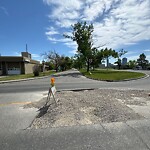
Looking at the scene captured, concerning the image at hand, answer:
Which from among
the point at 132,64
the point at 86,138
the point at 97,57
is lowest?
the point at 86,138

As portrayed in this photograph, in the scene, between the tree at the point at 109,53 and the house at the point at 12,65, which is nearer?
the house at the point at 12,65

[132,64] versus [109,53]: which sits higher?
[109,53]

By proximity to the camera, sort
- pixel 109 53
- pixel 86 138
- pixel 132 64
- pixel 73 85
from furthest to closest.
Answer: pixel 132 64
pixel 109 53
pixel 73 85
pixel 86 138

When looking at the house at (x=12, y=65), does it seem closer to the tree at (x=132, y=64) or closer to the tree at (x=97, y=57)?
the tree at (x=97, y=57)

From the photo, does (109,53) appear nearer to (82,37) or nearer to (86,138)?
(82,37)

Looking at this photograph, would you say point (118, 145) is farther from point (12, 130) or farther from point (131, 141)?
point (12, 130)

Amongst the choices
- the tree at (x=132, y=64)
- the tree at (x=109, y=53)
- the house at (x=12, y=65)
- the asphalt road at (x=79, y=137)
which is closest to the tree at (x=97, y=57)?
the tree at (x=109, y=53)

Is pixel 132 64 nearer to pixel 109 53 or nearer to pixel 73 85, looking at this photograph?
pixel 109 53

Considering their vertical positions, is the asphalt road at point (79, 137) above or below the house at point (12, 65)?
below

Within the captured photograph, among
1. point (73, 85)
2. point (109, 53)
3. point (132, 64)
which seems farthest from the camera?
point (132, 64)

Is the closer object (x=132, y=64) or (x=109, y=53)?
(x=109, y=53)

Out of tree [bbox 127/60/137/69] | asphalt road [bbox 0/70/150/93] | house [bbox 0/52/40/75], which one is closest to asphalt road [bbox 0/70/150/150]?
asphalt road [bbox 0/70/150/93]

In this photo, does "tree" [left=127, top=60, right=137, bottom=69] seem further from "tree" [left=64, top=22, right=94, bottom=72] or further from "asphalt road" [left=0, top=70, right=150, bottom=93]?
"asphalt road" [left=0, top=70, right=150, bottom=93]

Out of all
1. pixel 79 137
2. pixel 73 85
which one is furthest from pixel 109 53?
pixel 79 137
